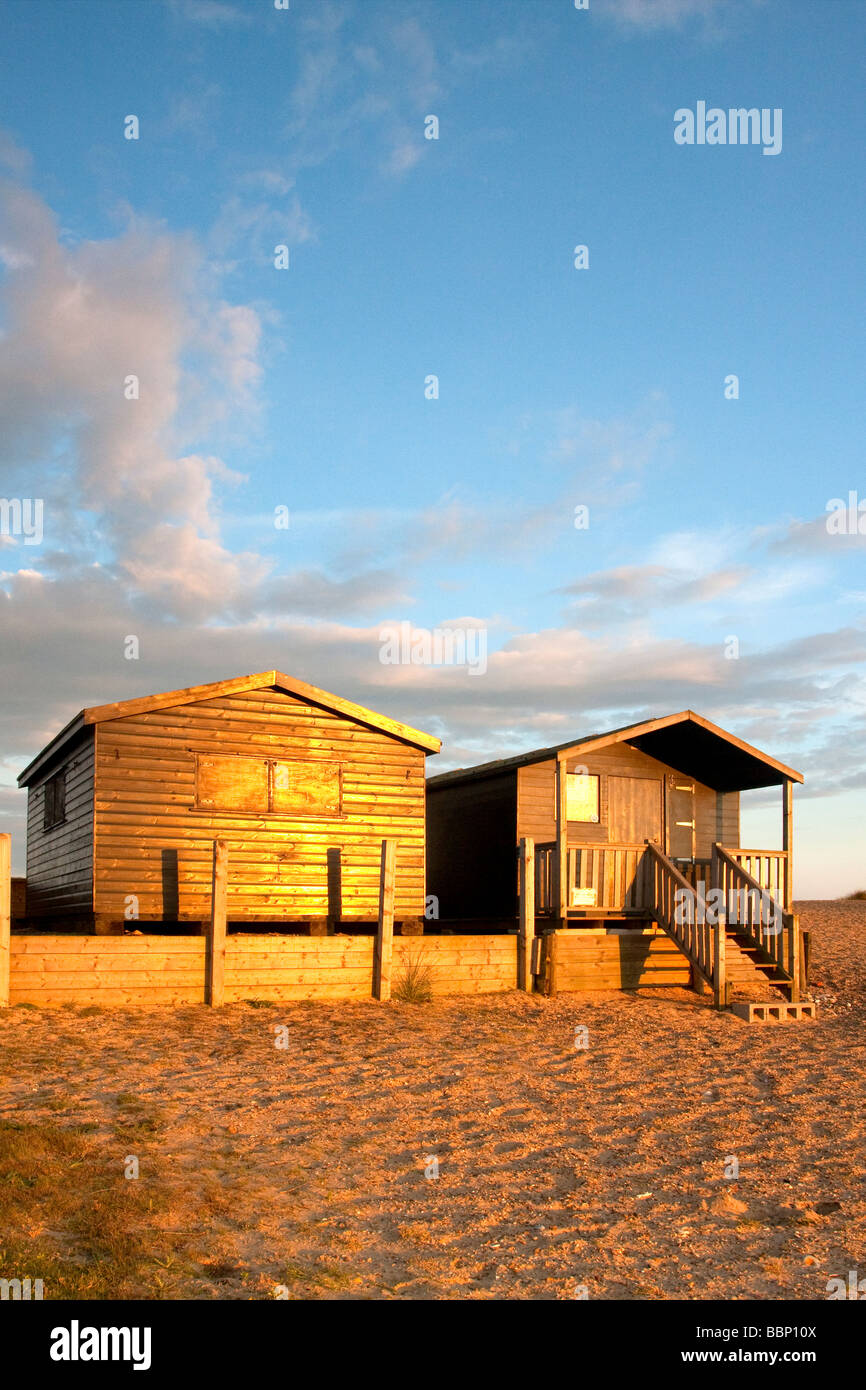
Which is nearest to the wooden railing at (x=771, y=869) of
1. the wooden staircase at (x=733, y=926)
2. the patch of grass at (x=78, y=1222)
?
the wooden staircase at (x=733, y=926)

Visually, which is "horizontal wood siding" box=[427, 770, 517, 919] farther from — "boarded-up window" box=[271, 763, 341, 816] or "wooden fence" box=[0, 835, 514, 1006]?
"wooden fence" box=[0, 835, 514, 1006]

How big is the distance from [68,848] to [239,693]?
4188 millimetres

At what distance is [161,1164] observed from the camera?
8.51m

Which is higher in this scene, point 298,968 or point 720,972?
point 298,968

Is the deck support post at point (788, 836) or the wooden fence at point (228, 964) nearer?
the wooden fence at point (228, 964)

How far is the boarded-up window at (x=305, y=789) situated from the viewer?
742 inches

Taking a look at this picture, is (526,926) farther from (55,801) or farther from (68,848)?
(55,801)

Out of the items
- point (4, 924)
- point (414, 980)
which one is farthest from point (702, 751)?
point (4, 924)

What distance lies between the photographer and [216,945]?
15289 mm

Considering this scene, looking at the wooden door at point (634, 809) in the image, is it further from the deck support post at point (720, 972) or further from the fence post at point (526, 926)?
the deck support post at point (720, 972)

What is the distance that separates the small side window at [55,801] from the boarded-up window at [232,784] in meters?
3.33

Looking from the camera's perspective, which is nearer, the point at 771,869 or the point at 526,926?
the point at 526,926
